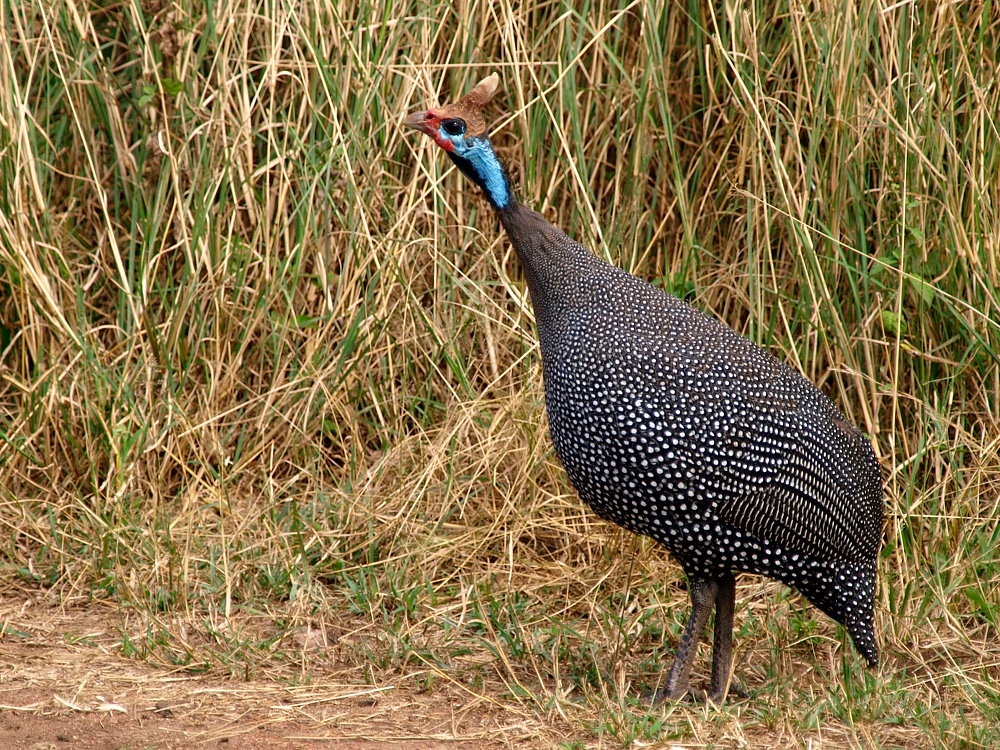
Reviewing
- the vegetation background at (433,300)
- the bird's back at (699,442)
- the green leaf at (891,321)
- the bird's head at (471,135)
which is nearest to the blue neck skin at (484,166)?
the bird's head at (471,135)

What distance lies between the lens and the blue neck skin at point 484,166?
3.28 m

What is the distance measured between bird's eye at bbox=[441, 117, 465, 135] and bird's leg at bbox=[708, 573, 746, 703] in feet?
4.23

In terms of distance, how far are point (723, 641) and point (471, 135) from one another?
1.42 metres

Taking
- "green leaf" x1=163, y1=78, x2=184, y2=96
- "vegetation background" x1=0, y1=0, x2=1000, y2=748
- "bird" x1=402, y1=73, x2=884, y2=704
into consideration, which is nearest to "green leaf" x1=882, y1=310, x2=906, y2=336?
"vegetation background" x1=0, y1=0, x2=1000, y2=748

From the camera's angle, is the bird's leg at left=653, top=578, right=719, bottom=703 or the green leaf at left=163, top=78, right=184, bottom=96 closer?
the bird's leg at left=653, top=578, right=719, bottom=703

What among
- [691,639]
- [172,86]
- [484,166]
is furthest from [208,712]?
[172,86]

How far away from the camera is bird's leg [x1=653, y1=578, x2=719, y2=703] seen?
327cm

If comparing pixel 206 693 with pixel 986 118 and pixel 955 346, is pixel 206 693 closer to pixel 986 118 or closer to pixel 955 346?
pixel 955 346

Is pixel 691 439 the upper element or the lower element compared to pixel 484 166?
lower

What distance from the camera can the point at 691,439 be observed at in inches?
121

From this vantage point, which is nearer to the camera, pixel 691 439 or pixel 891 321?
pixel 691 439

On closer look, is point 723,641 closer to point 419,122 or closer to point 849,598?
point 849,598

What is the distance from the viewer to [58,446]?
423 cm

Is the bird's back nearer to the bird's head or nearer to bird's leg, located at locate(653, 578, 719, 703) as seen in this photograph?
bird's leg, located at locate(653, 578, 719, 703)
